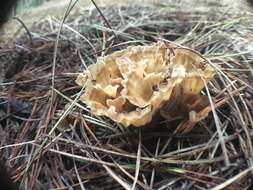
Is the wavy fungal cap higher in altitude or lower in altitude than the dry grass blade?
higher

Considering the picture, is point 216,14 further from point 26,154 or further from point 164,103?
point 26,154

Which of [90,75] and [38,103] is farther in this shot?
[38,103]

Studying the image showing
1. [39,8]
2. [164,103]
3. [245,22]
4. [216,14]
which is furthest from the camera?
[39,8]

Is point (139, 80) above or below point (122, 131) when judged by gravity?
above

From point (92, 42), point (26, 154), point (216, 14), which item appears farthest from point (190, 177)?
point (216, 14)

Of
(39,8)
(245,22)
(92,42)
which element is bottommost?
(39,8)

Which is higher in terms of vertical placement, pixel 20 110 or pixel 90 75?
pixel 90 75

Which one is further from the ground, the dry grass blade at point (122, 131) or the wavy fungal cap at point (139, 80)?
the wavy fungal cap at point (139, 80)

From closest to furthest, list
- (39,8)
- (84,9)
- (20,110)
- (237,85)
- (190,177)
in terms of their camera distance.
A: (190,177) → (237,85) → (20,110) → (84,9) → (39,8)
